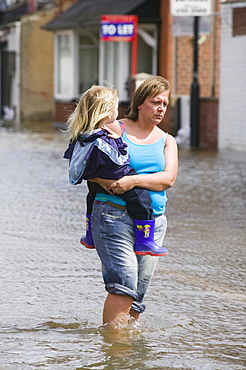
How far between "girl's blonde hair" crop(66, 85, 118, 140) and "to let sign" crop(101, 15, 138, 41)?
19592 mm

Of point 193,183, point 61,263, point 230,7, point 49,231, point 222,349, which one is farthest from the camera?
point 230,7

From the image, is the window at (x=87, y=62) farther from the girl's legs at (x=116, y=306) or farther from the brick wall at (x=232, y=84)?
the girl's legs at (x=116, y=306)

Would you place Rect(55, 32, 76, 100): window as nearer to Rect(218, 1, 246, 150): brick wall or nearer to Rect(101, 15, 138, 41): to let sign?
Rect(101, 15, 138, 41): to let sign

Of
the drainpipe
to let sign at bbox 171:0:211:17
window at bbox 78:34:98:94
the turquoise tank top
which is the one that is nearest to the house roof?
window at bbox 78:34:98:94

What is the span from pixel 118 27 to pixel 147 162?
19.8m

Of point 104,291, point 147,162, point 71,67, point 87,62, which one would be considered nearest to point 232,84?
point 71,67

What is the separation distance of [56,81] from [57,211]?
21.5 metres

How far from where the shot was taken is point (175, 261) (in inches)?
304

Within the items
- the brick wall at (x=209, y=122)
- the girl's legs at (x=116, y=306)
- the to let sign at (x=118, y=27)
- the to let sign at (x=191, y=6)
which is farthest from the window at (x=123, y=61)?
the girl's legs at (x=116, y=306)

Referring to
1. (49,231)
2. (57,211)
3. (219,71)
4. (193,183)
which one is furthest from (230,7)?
(49,231)

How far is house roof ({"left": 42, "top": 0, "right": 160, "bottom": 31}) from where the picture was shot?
82.7 ft

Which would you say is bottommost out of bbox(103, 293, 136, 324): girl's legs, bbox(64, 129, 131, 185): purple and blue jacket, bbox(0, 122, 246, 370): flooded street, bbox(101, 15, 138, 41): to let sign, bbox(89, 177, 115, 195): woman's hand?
bbox(0, 122, 246, 370): flooded street

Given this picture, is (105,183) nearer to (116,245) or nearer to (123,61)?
(116,245)

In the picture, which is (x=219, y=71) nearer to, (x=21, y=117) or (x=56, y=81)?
(x=56, y=81)
